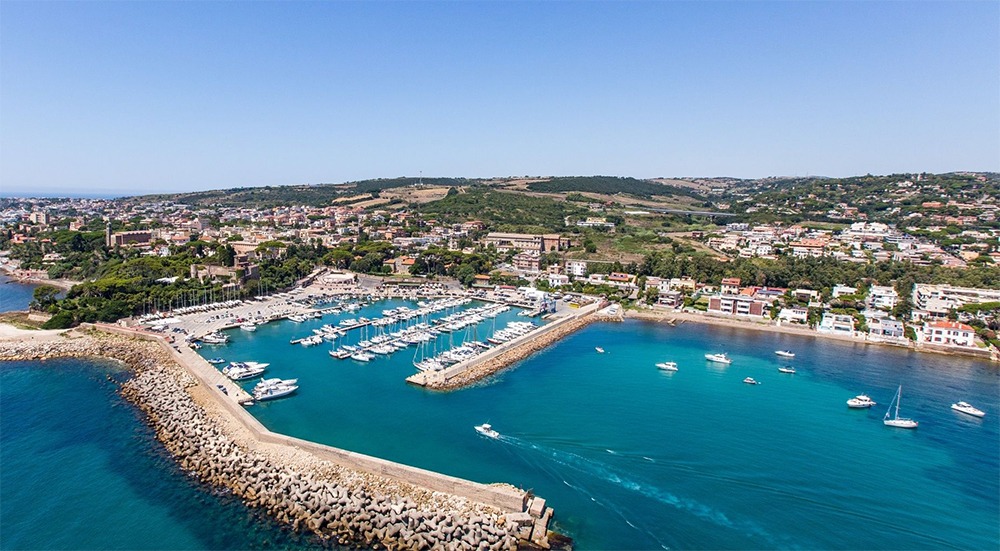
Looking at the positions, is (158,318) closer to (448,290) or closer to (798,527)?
(448,290)

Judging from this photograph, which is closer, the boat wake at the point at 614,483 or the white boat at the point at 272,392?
the boat wake at the point at 614,483

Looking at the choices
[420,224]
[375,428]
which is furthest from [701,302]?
[420,224]

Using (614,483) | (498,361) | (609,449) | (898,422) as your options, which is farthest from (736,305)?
(614,483)

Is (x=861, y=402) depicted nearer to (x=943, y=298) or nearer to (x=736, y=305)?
(x=736, y=305)

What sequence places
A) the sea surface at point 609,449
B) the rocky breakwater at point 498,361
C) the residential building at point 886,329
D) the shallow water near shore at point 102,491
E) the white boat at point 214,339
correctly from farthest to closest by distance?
the residential building at point 886,329
the white boat at point 214,339
the rocky breakwater at point 498,361
the sea surface at point 609,449
the shallow water near shore at point 102,491

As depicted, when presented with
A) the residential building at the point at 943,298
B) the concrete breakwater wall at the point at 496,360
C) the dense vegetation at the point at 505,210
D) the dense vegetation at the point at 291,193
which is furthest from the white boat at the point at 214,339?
the dense vegetation at the point at 291,193

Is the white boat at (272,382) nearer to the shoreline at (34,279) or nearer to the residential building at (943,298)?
the shoreline at (34,279)
